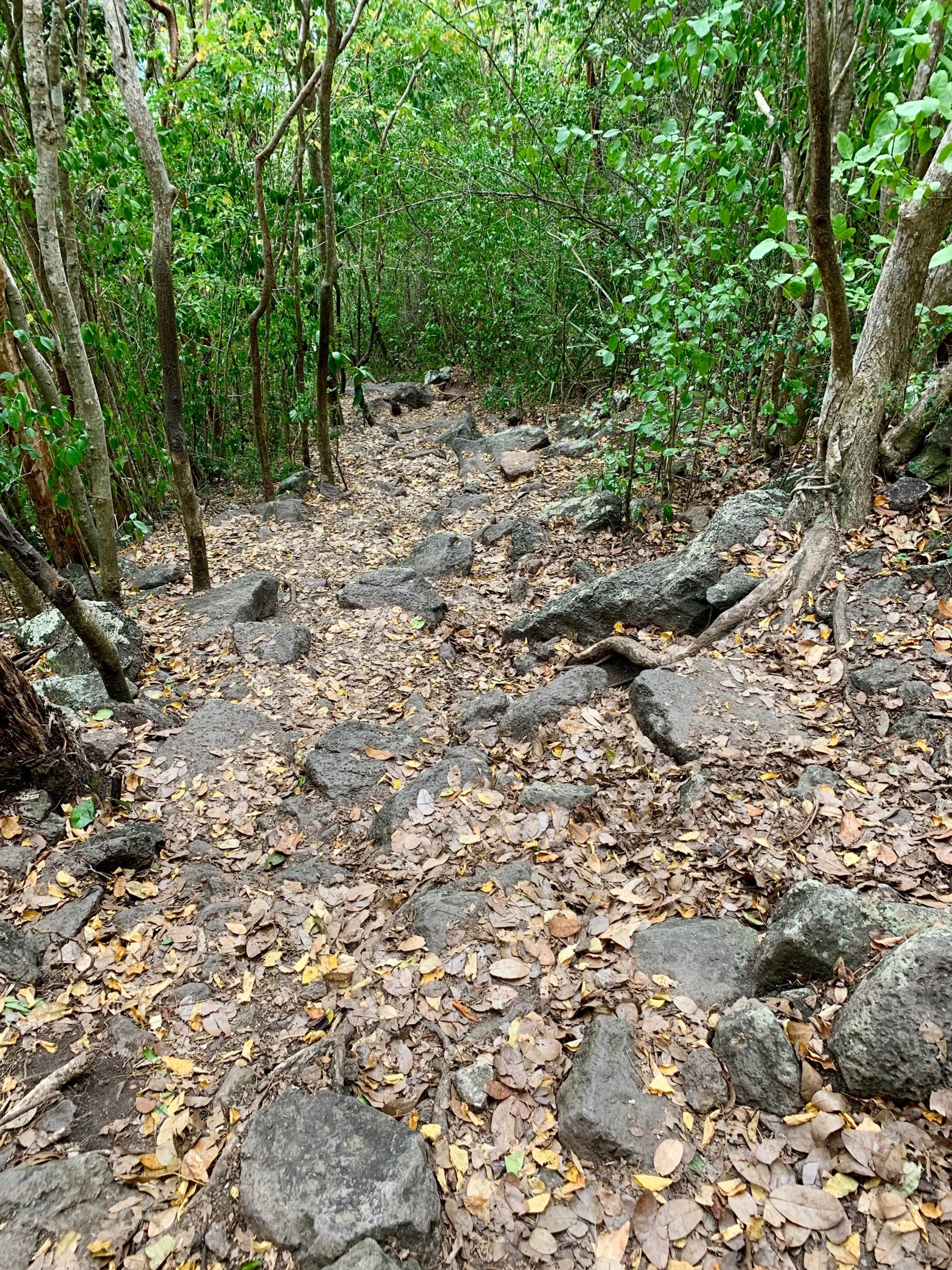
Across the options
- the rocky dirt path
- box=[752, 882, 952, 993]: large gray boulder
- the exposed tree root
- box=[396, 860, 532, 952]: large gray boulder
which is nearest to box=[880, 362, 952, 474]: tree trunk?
the rocky dirt path

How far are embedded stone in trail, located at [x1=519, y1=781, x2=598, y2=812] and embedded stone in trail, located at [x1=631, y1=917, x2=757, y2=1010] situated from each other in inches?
34.7

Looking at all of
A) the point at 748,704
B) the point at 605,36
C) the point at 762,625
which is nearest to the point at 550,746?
the point at 748,704

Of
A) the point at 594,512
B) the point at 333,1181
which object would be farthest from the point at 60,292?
the point at 333,1181

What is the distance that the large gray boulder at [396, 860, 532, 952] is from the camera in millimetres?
3070

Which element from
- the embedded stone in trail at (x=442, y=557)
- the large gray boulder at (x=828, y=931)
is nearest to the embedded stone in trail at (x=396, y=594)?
the embedded stone in trail at (x=442, y=557)

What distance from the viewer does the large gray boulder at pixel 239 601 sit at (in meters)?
6.31

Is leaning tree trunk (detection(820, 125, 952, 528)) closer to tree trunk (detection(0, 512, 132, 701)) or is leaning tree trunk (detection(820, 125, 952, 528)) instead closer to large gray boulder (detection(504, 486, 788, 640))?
large gray boulder (detection(504, 486, 788, 640))

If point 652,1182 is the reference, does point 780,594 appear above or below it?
above

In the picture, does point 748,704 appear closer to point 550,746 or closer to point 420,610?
point 550,746

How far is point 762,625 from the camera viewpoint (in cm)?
452

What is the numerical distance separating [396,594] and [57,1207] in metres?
5.15

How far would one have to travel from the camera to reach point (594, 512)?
725 cm

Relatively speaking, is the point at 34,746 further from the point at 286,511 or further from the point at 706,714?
the point at 286,511

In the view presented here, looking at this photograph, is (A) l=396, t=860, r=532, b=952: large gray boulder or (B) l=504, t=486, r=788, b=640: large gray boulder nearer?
(A) l=396, t=860, r=532, b=952: large gray boulder
